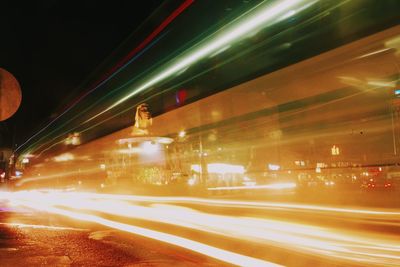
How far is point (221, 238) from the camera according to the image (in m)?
7.51

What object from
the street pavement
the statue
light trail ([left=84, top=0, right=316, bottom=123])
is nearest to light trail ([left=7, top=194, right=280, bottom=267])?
the street pavement

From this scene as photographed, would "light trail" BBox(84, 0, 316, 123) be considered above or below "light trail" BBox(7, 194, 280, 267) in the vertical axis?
above

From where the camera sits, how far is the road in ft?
17.8

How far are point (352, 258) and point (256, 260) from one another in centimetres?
120

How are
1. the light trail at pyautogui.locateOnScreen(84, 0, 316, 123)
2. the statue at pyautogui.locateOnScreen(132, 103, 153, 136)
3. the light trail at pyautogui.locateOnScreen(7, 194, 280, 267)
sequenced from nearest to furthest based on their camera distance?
the light trail at pyautogui.locateOnScreen(7, 194, 280, 267), the light trail at pyautogui.locateOnScreen(84, 0, 316, 123), the statue at pyautogui.locateOnScreen(132, 103, 153, 136)

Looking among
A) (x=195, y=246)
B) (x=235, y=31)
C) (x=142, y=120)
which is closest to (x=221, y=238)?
(x=195, y=246)

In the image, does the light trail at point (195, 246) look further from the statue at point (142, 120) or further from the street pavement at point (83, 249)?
the statue at point (142, 120)

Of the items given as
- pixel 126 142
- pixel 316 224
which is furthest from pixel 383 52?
pixel 126 142

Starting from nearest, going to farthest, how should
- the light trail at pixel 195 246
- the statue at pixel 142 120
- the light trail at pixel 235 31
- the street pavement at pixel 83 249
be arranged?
the light trail at pixel 195 246
the street pavement at pixel 83 249
the light trail at pixel 235 31
the statue at pixel 142 120

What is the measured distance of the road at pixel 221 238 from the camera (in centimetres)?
542

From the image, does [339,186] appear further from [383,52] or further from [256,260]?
[256,260]

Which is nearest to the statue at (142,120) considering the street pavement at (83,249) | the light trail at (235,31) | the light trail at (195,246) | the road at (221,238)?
the light trail at (235,31)

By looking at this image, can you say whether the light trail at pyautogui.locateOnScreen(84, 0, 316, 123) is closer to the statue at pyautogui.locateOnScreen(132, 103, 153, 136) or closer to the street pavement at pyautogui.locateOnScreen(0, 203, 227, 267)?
the statue at pyautogui.locateOnScreen(132, 103, 153, 136)

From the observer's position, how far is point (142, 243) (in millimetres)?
7293
